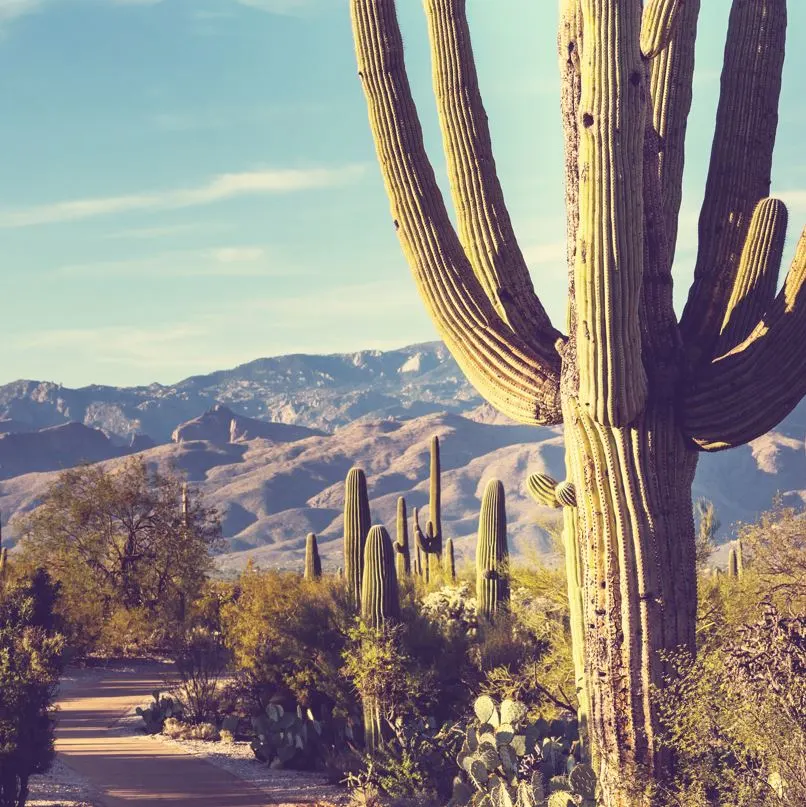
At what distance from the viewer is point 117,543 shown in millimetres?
31047

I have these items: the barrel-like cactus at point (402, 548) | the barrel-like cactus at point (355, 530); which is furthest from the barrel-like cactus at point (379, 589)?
the barrel-like cactus at point (402, 548)

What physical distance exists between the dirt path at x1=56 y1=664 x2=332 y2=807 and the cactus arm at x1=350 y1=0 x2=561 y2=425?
23.4 feet

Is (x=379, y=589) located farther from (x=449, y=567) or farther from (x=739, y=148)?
(x=449, y=567)

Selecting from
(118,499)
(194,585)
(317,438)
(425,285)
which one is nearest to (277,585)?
(194,585)

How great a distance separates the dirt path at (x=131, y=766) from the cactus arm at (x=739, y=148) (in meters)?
8.22

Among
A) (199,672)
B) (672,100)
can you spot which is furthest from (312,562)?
(672,100)

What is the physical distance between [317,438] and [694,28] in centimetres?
18566

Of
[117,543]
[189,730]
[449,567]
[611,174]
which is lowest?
[189,730]

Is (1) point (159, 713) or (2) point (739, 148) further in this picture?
(1) point (159, 713)

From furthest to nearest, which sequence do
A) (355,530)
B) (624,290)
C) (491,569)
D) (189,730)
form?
(491,569)
(355,530)
(189,730)
(624,290)

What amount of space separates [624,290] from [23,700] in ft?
28.5

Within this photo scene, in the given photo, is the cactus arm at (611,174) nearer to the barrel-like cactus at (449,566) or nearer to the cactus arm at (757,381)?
the cactus arm at (757,381)

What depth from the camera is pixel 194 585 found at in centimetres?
3017

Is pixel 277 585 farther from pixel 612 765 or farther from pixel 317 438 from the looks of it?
pixel 317 438
